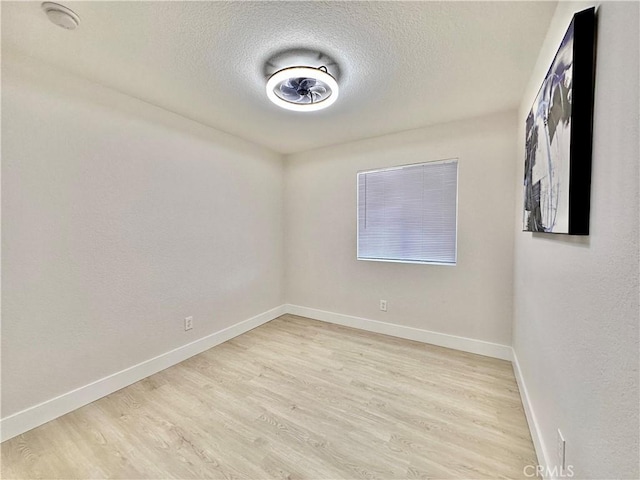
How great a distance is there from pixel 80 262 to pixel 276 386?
5.71 feet

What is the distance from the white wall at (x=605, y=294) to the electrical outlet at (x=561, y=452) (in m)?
0.05

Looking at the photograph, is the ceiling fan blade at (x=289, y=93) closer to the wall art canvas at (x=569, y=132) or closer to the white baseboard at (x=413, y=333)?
the wall art canvas at (x=569, y=132)

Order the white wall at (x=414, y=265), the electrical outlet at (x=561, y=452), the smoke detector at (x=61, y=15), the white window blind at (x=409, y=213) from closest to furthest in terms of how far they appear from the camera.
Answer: the electrical outlet at (x=561, y=452)
the smoke detector at (x=61, y=15)
the white wall at (x=414, y=265)
the white window blind at (x=409, y=213)

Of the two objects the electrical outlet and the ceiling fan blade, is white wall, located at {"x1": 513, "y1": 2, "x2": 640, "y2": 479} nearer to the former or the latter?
the electrical outlet

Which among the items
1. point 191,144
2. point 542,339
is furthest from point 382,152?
point 542,339

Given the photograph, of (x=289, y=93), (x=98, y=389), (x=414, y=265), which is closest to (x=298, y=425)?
(x=98, y=389)

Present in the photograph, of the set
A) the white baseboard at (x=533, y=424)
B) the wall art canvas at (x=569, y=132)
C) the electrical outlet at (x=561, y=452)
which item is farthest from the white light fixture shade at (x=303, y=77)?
the white baseboard at (x=533, y=424)

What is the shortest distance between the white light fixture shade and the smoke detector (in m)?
1.02

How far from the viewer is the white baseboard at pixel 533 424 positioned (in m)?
1.30

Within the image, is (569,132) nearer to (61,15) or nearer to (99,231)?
(61,15)

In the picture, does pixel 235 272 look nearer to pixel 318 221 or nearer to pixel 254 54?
pixel 318 221

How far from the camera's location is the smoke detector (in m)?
1.28

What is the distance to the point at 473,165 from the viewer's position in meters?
2.59

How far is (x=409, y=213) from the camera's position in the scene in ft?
9.80
